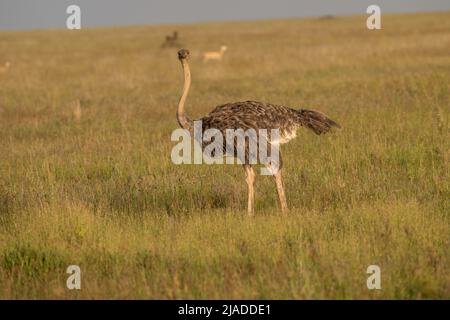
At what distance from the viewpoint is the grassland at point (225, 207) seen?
5816mm

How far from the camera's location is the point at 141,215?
800 cm

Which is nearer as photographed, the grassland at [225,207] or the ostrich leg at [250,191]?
the grassland at [225,207]

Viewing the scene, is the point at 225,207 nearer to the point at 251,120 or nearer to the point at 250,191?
the point at 250,191

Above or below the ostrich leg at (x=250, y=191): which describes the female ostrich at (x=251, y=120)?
above

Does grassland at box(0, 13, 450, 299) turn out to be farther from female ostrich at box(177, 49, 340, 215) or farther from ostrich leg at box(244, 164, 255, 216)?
female ostrich at box(177, 49, 340, 215)

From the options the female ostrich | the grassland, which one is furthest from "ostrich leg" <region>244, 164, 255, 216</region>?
the grassland

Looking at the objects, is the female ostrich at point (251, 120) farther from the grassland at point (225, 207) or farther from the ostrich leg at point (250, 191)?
the grassland at point (225, 207)

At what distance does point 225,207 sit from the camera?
8406 mm

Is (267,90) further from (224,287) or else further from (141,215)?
(224,287)

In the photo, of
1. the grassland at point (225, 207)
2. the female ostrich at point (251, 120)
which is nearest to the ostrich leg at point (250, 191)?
the female ostrich at point (251, 120)
